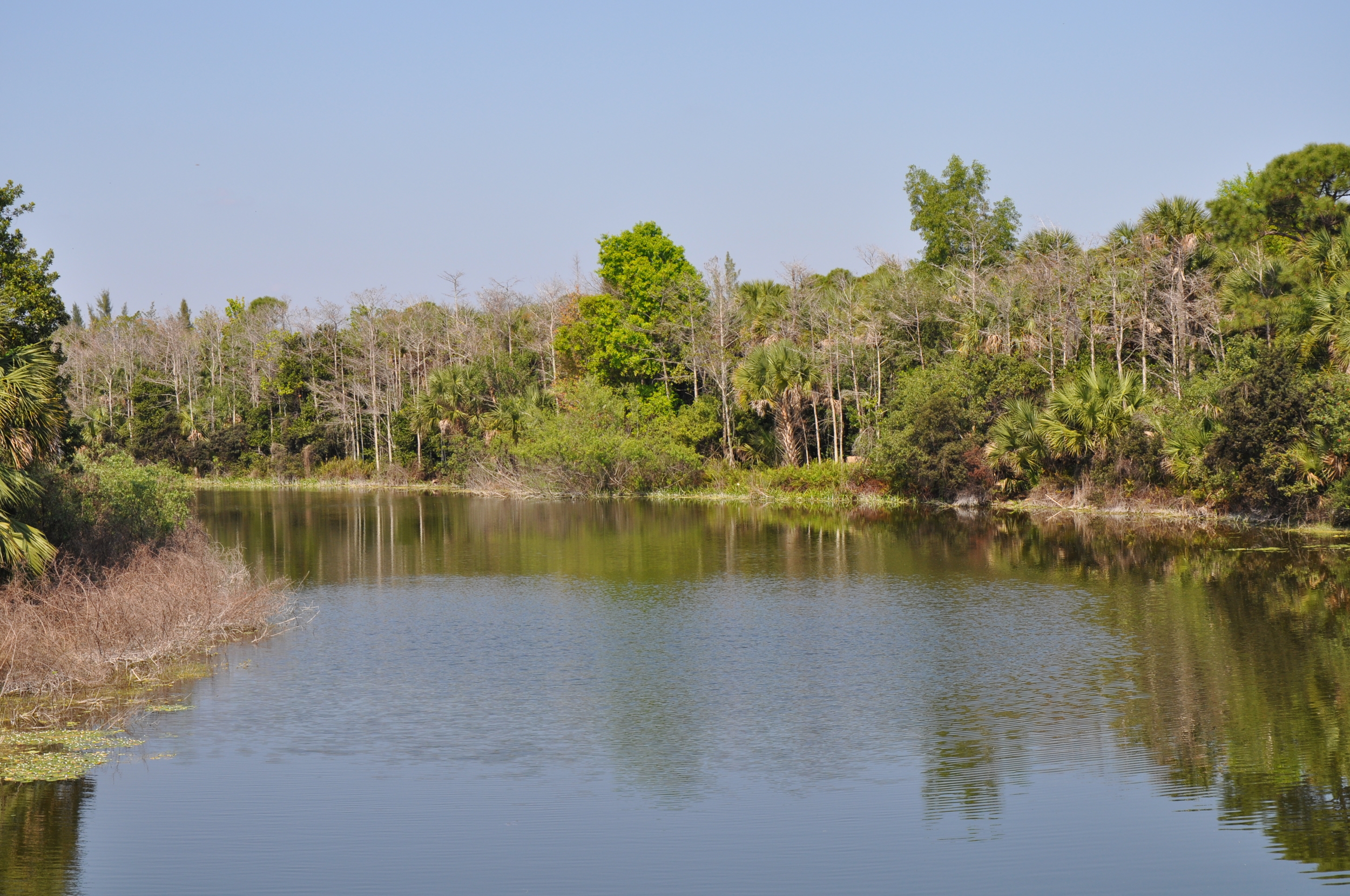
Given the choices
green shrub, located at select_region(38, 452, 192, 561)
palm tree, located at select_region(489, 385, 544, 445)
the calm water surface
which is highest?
palm tree, located at select_region(489, 385, 544, 445)

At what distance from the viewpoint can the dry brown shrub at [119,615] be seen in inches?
641

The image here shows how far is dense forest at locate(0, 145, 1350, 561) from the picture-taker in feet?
112

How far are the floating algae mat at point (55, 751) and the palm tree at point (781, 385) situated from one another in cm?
3918

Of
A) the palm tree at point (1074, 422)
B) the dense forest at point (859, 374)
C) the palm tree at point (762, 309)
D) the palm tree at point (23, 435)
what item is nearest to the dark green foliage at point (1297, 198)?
the dense forest at point (859, 374)

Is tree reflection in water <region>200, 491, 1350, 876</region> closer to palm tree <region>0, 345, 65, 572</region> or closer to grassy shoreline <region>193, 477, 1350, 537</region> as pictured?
grassy shoreline <region>193, 477, 1350, 537</region>

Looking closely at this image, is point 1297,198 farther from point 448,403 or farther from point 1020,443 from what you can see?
point 448,403

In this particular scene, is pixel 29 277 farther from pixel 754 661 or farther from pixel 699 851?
pixel 699 851

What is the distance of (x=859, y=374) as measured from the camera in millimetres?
54219

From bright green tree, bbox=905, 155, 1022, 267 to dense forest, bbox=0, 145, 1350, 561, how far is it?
0.51 feet

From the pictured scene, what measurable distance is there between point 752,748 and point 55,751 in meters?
8.16

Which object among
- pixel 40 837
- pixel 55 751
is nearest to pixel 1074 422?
pixel 55 751

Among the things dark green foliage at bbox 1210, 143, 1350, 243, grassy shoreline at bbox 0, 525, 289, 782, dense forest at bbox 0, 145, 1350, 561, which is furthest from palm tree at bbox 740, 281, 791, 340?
grassy shoreline at bbox 0, 525, 289, 782

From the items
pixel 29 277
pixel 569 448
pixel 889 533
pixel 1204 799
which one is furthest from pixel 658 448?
pixel 1204 799

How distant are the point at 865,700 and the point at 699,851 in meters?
6.14
